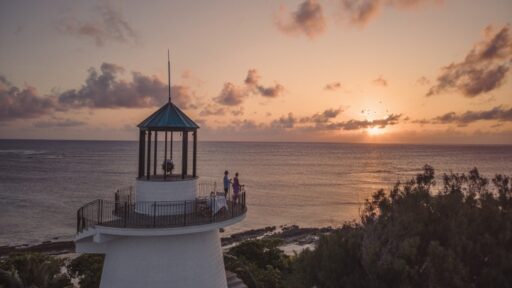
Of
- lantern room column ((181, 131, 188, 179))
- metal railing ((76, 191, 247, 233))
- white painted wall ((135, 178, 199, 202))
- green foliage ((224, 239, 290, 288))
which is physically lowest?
green foliage ((224, 239, 290, 288))

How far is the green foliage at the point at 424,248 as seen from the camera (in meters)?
11.0

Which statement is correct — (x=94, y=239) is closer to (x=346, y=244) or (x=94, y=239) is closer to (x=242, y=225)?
(x=346, y=244)

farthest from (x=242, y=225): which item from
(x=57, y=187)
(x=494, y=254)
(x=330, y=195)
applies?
(x=57, y=187)

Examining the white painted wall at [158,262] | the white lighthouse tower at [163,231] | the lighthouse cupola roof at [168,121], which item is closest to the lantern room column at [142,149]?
the white lighthouse tower at [163,231]

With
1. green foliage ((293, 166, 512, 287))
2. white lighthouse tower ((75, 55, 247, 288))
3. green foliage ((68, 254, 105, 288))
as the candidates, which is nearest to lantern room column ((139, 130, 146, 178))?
white lighthouse tower ((75, 55, 247, 288))

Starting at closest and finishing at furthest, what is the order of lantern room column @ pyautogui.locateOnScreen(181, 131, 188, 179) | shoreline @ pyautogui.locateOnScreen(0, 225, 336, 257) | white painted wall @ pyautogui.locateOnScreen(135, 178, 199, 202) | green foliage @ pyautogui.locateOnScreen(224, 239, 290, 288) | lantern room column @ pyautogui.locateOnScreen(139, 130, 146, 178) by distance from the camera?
white painted wall @ pyautogui.locateOnScreen(135, 178, 199, 202)
lantern room column @ pyautogui.locateOnScreen(181, 131, 188, 179)
lantern room column @ pyautogui.locateOnScreen(139, 130, 146, 178)
green foliage @ pyautogui.locateOnScreen(224, 239, 290, 288)
shoreline @ pyautogui.locateOnScreen(0, 225, 336, 257)

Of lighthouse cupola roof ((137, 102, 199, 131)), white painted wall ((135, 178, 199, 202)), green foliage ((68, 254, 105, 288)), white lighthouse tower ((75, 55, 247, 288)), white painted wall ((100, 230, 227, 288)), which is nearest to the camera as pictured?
white lighthouse tower ((75, 55, 247, 288))

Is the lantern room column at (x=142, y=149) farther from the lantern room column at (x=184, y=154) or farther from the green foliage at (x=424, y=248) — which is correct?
the green foliage at (x=424, y=248)

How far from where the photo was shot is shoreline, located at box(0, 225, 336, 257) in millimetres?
38656

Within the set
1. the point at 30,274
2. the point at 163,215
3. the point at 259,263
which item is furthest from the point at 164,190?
the point at 259,263

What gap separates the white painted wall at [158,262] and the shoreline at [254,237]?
2588 cm

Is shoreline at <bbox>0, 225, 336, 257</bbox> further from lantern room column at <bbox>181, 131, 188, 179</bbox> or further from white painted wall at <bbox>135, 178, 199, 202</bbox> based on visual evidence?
white painted wall at <bbox>135, 178, 199, 202</bbox>

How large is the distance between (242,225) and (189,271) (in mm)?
38633

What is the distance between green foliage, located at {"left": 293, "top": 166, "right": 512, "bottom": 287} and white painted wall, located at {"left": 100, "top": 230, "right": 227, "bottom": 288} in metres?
4.30
